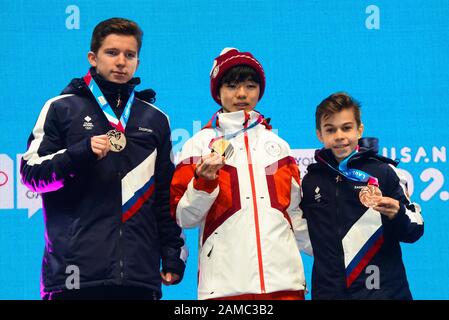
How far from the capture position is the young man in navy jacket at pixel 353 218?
8.75 ft

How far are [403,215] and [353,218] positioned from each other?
18cm

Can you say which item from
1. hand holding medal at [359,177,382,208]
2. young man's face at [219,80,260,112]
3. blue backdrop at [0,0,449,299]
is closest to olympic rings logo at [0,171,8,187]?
blue backdrop at [0,0,449,299]

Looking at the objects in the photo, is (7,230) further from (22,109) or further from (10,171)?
(22,109)

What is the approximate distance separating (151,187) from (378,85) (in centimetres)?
131

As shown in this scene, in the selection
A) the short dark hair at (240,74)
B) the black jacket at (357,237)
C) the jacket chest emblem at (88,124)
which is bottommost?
the black jacket at (357,237)

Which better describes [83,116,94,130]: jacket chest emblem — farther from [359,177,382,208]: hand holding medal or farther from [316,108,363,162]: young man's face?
A: [359,177,382,208]: hand holding medal

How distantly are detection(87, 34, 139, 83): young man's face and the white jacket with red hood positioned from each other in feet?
1.14

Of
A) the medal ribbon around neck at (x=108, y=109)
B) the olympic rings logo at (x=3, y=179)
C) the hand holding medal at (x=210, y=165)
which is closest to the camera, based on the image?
the hand holding medal at (x=210, y=165)

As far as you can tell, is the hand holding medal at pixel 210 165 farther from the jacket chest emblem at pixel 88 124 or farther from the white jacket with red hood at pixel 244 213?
the jacket chest emblem at pixel 88 124

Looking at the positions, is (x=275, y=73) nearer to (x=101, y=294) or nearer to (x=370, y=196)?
(x=370, y=196)

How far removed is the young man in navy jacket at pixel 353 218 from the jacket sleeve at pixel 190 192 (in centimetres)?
42

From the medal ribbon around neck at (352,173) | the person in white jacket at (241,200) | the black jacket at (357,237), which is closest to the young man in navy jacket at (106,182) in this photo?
the person in white jacket at (241,200)
